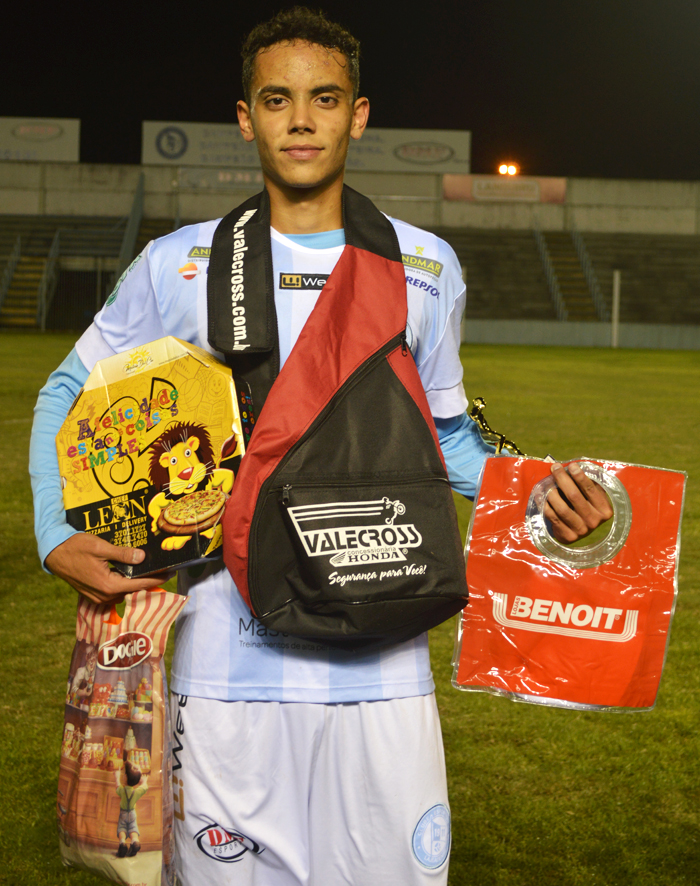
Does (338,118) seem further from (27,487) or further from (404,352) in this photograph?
(27,487)

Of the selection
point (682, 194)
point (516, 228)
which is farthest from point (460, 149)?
point (682, 194)

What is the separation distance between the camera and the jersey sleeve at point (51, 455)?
148 cm

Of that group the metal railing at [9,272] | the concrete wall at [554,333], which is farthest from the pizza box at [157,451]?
the metal railing at [9,272]

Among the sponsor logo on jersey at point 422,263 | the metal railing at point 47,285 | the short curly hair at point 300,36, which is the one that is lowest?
the metal railing at point 47,285

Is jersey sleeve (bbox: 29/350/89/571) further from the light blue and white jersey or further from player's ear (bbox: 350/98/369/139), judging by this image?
player's ear (bbox: 350/98/369/139)

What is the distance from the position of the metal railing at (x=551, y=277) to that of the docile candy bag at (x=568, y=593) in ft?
97.9

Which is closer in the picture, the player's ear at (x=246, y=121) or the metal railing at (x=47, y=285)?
the player's ear at (x=246, y=121)

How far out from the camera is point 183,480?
1390 mm

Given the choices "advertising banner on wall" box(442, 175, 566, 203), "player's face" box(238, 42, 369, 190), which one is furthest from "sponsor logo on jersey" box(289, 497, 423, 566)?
"advertising banner on wall" box(442, 175, 566, 203)

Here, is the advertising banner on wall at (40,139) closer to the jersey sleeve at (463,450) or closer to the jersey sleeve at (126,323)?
the jersey sleeve at (126,323)

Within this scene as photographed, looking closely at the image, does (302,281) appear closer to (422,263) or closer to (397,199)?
(422,263)

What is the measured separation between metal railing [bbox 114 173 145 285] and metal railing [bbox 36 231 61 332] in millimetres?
1855

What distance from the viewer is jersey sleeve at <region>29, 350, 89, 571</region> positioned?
148 centimetres

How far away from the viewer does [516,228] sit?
34906 mm
